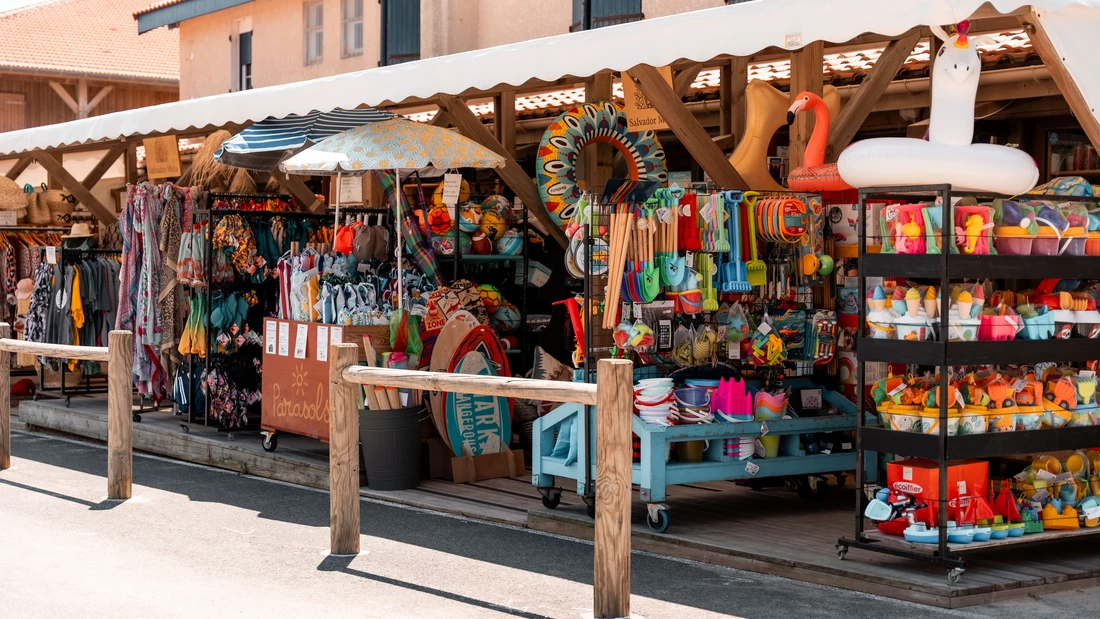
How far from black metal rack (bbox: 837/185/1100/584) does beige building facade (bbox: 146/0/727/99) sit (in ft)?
21.7

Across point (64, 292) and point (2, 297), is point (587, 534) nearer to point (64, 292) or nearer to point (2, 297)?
point (64, 292)

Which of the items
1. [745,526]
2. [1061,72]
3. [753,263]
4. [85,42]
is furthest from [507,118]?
[85,42]

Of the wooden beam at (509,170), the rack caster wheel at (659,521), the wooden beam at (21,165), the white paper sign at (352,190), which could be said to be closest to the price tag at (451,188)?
the wooden beam at (509,170)

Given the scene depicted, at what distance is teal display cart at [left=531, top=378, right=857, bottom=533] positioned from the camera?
680 centimetres

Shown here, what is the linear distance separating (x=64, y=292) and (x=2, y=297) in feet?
6.89

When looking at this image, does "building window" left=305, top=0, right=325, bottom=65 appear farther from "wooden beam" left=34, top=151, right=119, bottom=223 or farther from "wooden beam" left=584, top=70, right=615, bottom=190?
"wooden beam" left=584, top=70, right=615, bottom=190

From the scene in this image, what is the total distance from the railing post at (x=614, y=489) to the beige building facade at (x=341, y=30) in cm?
748

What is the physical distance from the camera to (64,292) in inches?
464

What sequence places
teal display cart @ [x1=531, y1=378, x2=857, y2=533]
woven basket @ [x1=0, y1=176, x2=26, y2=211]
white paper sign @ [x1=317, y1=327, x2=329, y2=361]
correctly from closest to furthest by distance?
teal display cart @ [x1=531, y1=378, x2=857, y2=533] → white paper sign @ [x1=317, y1=327, x2=329, y2=361] → woven basket @ [x1=0, y1=176, x2=26, y2=211]

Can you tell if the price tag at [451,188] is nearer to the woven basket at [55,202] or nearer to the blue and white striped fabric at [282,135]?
the blue and white striped fabric at [282,135]

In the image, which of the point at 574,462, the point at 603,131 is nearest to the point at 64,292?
the point at 603,131

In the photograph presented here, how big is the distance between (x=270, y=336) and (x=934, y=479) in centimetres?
518

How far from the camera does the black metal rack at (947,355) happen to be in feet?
18.9

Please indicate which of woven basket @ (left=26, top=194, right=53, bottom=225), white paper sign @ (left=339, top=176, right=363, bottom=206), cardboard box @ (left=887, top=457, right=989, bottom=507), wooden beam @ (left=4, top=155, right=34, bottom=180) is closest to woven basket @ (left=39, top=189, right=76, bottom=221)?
woven basket @ (left=26, top=194, right=53, bottom=225)
